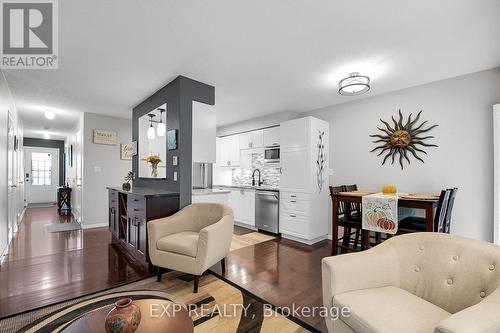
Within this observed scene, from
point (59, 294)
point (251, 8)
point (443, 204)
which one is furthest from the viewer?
point (443, 204)

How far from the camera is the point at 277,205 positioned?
14.3 ft

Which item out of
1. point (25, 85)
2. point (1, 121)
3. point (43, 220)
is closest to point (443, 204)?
point (1, 121)

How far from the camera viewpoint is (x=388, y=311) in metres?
1.20

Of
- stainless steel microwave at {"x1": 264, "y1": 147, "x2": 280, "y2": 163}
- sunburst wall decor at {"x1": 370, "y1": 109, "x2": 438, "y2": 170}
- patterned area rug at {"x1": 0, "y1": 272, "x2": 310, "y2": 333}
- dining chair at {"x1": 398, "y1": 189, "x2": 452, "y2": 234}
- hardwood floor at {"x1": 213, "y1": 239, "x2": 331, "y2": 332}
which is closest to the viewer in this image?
patterned area rug at {"x1": 0, "y1": 272, "x2": 310, "y2": 333}

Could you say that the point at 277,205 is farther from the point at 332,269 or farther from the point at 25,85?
the point at 25,85

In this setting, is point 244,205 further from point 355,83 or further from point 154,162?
point 355,83

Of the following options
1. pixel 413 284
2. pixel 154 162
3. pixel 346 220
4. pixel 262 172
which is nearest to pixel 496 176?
pixel 346 220

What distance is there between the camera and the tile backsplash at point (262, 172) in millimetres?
5109

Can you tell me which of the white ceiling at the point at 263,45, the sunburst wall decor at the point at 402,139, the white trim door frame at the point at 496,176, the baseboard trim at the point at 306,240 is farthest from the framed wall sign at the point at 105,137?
the white trim door frame at the point at 496,176

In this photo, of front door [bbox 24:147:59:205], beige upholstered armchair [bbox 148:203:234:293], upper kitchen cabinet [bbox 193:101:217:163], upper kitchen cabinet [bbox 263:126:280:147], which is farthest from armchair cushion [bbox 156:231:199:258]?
front door [bbox 24:147:59:205]

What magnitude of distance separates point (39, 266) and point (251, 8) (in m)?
3.72

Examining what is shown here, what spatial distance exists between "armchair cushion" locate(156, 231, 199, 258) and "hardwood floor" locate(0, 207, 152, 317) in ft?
1.77

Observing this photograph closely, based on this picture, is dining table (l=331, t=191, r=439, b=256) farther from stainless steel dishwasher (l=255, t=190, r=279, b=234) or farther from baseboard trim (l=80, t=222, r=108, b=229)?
baseboard trim (l=80, t=222, r=108, b=229)

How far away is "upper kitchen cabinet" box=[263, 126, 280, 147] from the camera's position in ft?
15.8
